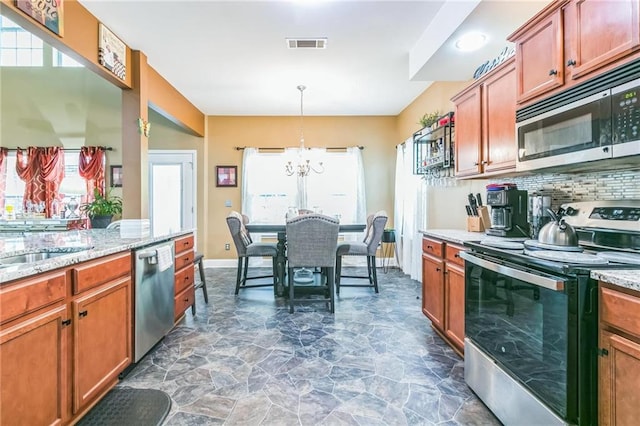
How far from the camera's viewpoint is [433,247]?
2658 mm

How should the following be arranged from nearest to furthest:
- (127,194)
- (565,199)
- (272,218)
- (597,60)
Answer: (597,60) < (565,199) < (127,194) < (272,218)

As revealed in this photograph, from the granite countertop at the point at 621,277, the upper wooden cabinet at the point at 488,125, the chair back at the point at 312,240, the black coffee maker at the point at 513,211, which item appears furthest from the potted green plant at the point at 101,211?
the granite countertop at the point at 621,277

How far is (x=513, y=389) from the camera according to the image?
1.51 metres

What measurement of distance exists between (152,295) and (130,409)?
0.78 metres

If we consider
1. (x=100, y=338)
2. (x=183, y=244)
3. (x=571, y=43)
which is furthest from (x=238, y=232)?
(x=571, y=43)

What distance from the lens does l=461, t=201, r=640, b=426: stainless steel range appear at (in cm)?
120

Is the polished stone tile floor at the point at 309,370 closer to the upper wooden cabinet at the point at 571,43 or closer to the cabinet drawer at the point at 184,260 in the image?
the cabinet drawer at the point at 184,260

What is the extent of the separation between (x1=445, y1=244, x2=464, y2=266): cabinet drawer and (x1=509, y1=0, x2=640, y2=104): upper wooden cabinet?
1052mm

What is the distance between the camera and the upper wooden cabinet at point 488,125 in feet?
7.14

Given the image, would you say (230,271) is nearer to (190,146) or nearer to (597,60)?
(190,146)

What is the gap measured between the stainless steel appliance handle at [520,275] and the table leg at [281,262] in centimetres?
244

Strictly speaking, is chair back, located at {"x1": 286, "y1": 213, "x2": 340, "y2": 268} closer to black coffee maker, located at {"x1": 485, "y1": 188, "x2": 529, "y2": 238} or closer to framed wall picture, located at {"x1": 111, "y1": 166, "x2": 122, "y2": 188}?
black coffee maker, located at {"x1": 485, "y1": 188, "x2": 529, "y2": 238}

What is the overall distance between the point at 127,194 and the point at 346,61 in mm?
2795

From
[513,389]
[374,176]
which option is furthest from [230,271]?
[513,389]
